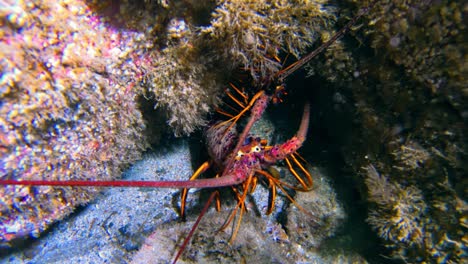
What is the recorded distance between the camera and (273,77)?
305 centimetres

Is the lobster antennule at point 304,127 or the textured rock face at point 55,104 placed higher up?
the textured rock face at point 55,104

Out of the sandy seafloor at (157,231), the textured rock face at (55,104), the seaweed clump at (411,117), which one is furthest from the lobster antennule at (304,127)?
the textured rock face at (55,104)

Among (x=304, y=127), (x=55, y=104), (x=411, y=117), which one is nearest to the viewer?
(x=55, y=104)

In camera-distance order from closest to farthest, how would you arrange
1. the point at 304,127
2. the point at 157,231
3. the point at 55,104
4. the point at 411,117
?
1. the point at 55,104
2. the point at 411,117
3. the point at 157,231
4. the point at 304,127

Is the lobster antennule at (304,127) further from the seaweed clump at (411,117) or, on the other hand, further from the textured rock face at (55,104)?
the textured rock face at (55,104)

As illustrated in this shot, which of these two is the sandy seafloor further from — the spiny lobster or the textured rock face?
the textured rock face

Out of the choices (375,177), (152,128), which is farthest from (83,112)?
(375,177)

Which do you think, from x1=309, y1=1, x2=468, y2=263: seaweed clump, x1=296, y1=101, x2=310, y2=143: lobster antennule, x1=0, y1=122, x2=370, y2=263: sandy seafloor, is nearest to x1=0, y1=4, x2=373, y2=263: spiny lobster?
x1=296, y1=101, x2=310, y2=143: lobster antennule

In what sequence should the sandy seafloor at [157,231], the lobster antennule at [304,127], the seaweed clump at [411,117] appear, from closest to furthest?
the seaweed clump at [411,117]
the sandy seafloor at [157,231]
the lobster antennule at [304,127]

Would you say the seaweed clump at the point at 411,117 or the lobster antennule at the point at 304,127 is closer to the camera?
the seaweed clump at the point at 411,117

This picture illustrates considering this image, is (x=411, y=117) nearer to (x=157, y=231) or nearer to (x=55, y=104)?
(x=157, y=231)

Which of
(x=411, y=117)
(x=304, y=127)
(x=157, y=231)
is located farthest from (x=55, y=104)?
(x=411, y=117)

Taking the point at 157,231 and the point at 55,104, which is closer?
the point at 55,104

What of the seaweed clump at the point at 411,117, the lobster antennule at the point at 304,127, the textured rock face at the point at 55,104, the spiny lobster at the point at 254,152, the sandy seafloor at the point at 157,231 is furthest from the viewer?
the lobster antennule at the point at 304,127
